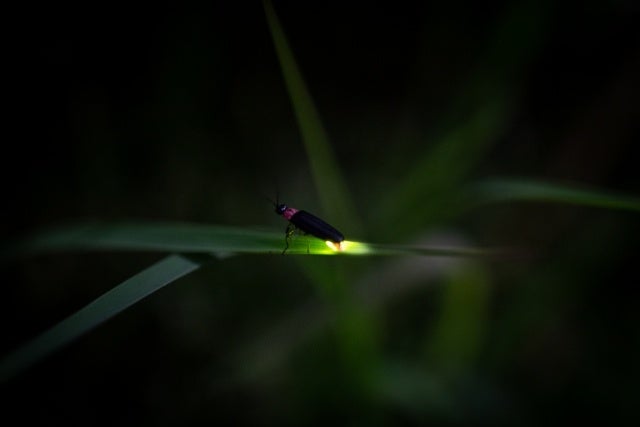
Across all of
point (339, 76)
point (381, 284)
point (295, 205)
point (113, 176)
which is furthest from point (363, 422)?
point (339, 76)

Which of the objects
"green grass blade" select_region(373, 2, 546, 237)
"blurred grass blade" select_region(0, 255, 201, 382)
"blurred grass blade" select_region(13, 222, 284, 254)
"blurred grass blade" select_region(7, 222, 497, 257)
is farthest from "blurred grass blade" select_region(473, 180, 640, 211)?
"blurred grass blade" select_region(0, 255, 201, 382)

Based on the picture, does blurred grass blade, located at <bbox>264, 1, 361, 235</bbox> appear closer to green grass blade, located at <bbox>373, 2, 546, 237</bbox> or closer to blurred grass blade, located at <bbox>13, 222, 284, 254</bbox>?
green grass blade, located at <bbox>373, 2, 546, 237</bbox>

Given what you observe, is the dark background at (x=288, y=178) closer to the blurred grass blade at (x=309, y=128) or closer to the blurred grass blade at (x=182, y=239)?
the blurred grass blade at (x=309, y=128)

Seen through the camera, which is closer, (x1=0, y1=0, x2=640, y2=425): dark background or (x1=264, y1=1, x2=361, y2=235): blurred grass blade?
(x1=264, y1=1, x2=361, y2=235): blurred grass blade

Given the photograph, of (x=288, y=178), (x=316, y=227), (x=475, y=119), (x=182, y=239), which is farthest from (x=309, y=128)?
(x=288, y=178)

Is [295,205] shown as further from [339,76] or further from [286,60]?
[286,60]

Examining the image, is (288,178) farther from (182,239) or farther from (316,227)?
(182,239)
